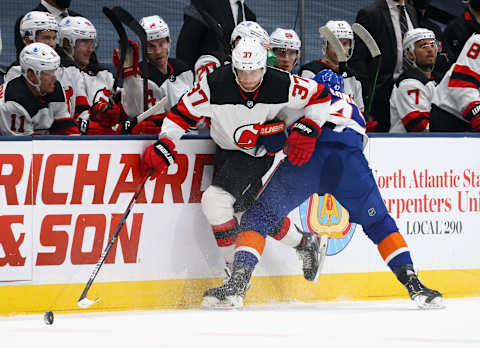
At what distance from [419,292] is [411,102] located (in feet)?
5.41

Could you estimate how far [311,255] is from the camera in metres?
5.07

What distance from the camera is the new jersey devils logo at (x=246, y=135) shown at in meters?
4.73

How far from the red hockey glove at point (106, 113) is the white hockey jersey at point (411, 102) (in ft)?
6.01

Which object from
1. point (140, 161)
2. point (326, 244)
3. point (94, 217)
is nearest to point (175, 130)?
point (140, 161)

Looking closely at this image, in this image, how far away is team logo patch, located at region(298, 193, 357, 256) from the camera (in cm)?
522

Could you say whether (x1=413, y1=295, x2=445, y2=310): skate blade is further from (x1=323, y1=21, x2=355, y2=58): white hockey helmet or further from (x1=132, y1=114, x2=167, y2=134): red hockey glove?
(x1=323, y1=21, x2=355, y2=58): white hockey helmet

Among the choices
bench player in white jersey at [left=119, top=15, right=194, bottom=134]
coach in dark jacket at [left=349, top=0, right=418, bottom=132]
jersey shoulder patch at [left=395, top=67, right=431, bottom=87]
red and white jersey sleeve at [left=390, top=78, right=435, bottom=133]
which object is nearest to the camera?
bench player in white jersey at [left=119, top=15, right=194, bottom=134]

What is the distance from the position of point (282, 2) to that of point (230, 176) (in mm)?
2405

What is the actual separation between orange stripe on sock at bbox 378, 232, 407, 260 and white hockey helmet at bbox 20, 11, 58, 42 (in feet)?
7.88

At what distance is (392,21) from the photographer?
6.50m

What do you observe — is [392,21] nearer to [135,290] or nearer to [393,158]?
[393,158]

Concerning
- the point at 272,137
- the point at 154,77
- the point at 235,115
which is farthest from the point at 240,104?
the point at 154,77

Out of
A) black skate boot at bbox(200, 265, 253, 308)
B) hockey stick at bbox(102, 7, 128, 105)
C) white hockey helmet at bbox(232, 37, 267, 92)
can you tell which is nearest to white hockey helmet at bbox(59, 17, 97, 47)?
hockey stick at bbox(102, 7, 128, 105)

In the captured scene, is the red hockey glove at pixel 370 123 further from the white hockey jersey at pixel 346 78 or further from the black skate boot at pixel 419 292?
the black skate boot at pixel 419 292
